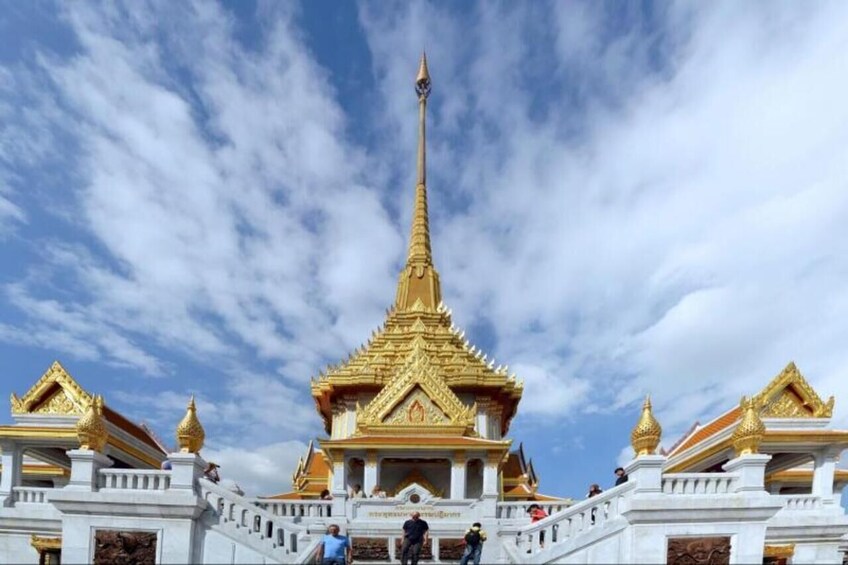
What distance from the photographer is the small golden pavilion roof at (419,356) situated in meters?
31.9

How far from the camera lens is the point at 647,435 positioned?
1419 cm

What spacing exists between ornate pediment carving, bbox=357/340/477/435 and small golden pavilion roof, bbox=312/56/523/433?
415mm

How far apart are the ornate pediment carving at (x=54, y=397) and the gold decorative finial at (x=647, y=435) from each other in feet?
Result: 59.3

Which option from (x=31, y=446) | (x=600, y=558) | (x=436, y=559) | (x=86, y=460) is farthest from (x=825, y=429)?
(x=31, y=446)

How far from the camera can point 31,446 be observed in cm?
2284

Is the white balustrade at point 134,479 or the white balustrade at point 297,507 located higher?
the white balustrade at point 134,479

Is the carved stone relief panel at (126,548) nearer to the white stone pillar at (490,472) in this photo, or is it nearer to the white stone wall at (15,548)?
the white stone wall at (15,548)

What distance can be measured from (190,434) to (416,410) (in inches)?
542

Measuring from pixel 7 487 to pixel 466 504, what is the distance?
605 inches

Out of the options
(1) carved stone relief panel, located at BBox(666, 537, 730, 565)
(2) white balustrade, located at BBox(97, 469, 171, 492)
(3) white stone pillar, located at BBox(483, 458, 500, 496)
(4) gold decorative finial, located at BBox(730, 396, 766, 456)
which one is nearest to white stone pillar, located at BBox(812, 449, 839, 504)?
(4) gold decorative finial, located at BBox(730, 396, 766, 456)

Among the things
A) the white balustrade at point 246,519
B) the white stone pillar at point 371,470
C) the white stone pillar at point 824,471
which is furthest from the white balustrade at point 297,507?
the white stone pillar at point 824,471

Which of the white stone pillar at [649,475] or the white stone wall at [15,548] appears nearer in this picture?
the white stone pillar at [649,475]

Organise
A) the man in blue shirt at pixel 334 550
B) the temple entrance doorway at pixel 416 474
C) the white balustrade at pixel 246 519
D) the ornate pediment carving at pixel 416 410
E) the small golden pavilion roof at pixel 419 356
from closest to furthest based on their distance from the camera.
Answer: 1. the man in blue shirt at pixel 334 550
2. the white balustrade at pixel 246 519
3. the ornate pediment carving at pixel 416 410
4. the temple entrance doorway at pixel 416 474
5. the small golden pavilion roof at pixel 419 356

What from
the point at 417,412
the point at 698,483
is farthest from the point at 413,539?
the point at 417,412
